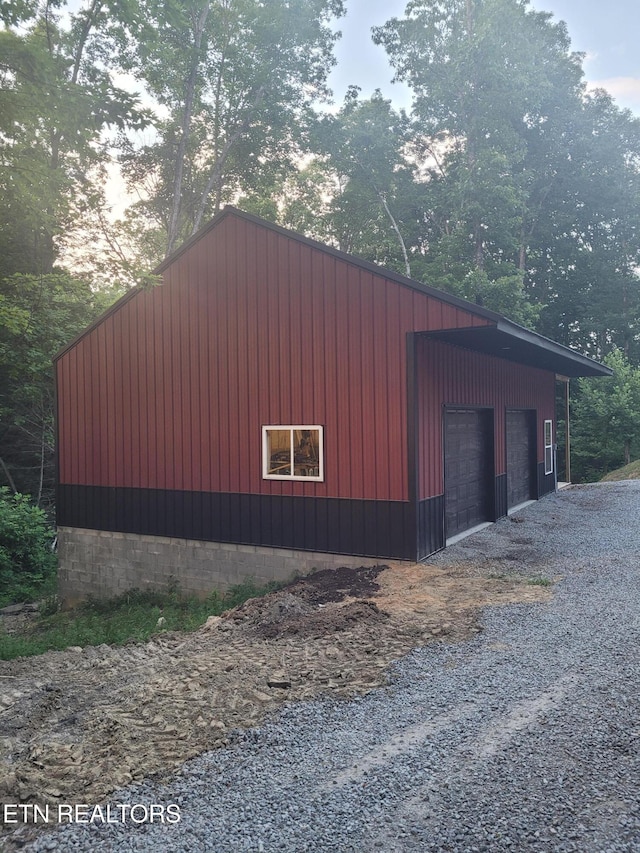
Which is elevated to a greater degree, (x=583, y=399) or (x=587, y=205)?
(x=587, y=205)

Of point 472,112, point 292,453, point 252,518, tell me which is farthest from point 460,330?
point 472,112

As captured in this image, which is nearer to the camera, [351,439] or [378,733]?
[378,733]

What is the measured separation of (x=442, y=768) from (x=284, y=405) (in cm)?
674

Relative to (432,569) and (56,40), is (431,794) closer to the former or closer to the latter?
(432,569)

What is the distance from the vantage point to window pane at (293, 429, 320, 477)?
30.0 ft

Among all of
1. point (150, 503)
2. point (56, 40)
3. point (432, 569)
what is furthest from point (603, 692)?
point (56, 40)

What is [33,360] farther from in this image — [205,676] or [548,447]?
[548,447]

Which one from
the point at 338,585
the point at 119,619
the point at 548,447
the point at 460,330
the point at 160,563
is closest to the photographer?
the point at 338,585

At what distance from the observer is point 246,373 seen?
983cm

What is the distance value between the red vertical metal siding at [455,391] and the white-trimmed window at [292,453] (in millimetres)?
1646

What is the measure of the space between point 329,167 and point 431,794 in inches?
1096

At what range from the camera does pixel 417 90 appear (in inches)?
1027

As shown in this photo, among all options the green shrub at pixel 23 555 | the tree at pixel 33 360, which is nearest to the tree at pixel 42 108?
the tree at pixel 33 360

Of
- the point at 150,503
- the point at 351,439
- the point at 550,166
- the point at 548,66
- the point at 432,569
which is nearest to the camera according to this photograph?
the point at 432,569
